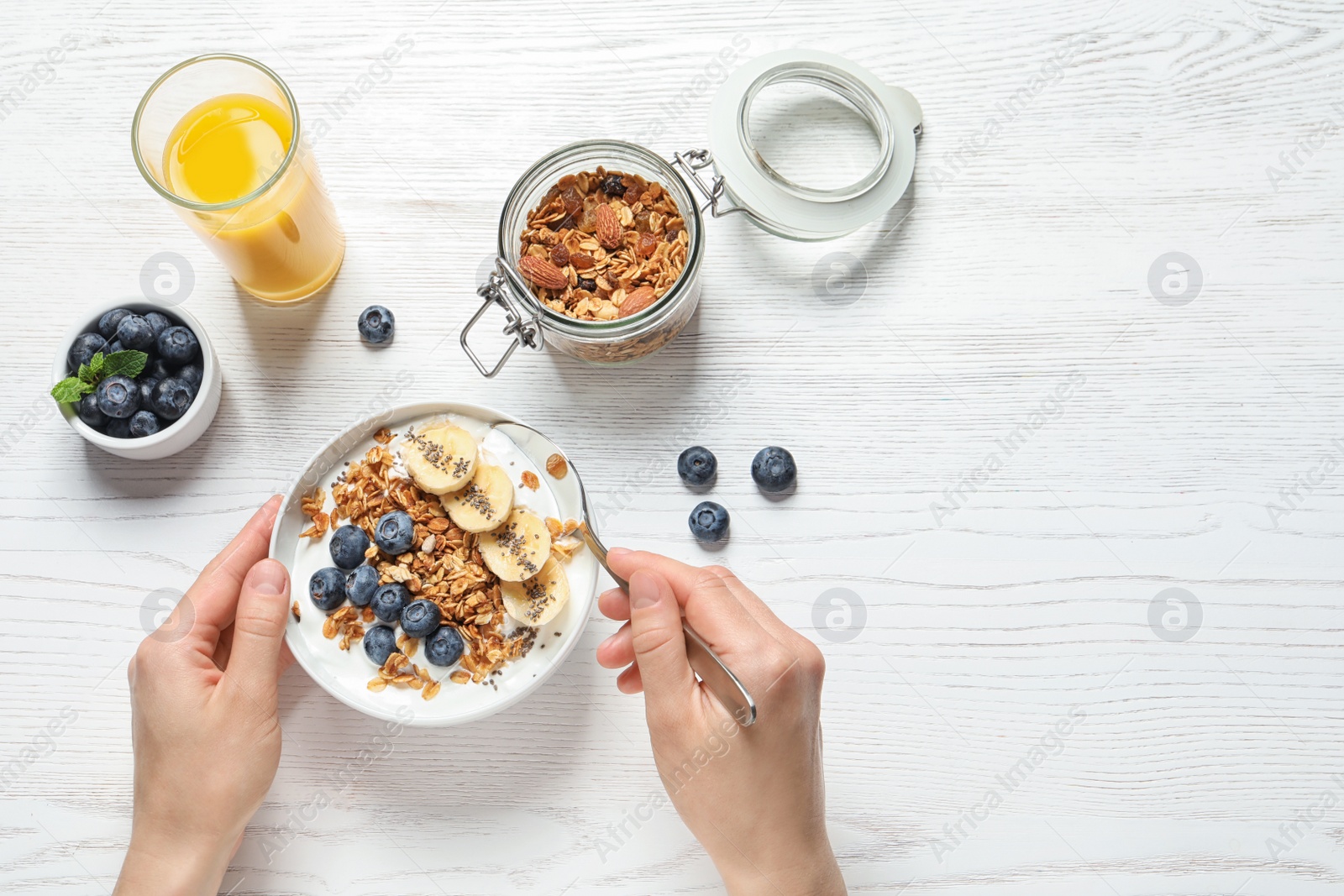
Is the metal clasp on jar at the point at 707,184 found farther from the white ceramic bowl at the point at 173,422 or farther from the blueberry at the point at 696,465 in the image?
the white ceramic bowl at the point at 173,422

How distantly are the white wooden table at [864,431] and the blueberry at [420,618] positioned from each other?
0.21 m

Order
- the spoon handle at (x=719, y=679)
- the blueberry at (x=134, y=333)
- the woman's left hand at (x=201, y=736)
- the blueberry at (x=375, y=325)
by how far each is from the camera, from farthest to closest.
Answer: the blueberry at (x=375, y=325)
the blueberry at (x=134, y=333)
the woman's left hand at (x=201, y=736)
the spoon handle at (x=719, y=679)

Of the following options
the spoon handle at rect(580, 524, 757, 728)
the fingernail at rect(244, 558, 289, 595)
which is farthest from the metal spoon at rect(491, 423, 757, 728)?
the fingernail at rect(244, 558, 289, 595)

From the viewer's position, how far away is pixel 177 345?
3.98 ft

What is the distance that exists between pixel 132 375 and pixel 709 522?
0.80 metres

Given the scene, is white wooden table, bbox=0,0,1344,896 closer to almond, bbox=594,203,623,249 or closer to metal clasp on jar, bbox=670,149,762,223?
metal clasp on jar, bbox=670,149,762,223

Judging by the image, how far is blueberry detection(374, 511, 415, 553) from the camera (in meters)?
1.15

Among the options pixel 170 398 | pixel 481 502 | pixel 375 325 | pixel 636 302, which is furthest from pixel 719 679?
pixel 170 398

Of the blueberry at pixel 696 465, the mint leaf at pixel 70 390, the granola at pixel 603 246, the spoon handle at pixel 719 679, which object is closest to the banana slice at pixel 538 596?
the spoon handle at pixel 719 679

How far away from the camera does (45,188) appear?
1.37 metres

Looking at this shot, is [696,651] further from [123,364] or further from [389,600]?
[123,364]

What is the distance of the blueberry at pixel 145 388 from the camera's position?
4.00 ft

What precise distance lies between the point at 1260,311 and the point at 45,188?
1.84m

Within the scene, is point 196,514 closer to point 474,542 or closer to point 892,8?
point 474,542
